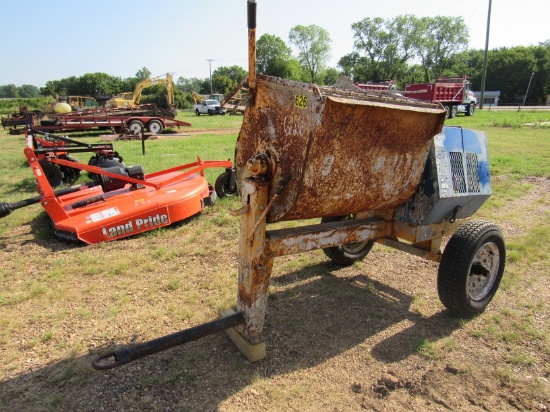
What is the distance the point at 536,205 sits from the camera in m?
6.68

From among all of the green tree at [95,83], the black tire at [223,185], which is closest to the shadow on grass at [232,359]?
the black tire at [223,185]

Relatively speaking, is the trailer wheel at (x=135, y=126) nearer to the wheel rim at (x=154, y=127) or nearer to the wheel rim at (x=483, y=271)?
the wheel rim at (x=154, y=127)

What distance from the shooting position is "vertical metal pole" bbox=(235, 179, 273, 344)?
8.20 ft

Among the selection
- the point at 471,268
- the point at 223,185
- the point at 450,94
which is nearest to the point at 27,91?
the point at 450,94

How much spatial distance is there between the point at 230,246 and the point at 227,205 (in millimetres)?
1612

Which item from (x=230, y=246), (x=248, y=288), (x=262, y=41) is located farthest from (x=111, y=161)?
(x=262, y=41)

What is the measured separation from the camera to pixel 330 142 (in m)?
2.32

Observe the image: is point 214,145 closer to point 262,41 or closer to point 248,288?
point 248,288

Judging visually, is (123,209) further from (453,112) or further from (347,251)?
(453,112)

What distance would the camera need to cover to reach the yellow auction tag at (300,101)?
223 cm

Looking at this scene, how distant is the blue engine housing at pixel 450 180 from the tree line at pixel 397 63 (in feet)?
196

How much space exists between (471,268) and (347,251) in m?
1.30

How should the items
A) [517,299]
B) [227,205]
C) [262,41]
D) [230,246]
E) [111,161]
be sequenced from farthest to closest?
[262,41] → [111,161] → [227,205] → [230,246] → [517,299]

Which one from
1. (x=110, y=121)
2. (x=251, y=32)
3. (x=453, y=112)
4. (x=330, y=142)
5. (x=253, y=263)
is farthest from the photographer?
(x=453, y=112)
